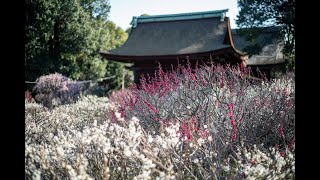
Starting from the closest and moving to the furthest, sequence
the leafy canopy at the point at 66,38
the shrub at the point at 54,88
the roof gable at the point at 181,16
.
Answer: the shrub at the point at 54,88
the leafy canopy at the point at 66,38
the roof gable at the point at 181,16

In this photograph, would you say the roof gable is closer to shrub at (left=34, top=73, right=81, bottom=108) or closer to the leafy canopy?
the leafy canopy

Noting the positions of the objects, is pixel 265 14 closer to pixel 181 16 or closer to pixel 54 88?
pixel 181 16

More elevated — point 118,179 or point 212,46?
point 212,46

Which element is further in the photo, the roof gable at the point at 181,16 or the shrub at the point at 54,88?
the roof gable at the point at 181,16

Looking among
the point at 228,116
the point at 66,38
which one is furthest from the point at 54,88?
the point at 228,116

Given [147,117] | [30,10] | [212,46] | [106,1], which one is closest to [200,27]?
[212,46]

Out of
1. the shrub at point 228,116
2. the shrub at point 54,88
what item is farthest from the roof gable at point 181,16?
the shrub at point 228,116

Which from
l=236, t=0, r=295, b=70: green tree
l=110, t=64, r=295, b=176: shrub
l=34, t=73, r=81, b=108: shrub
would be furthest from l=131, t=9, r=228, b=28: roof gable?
l=110, t=64, r=295, b=176: shrub

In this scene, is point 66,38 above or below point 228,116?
above

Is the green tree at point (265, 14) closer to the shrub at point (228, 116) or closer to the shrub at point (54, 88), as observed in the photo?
the shrub at point (54, 88)

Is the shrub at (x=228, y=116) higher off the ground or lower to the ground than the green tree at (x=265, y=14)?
lower
